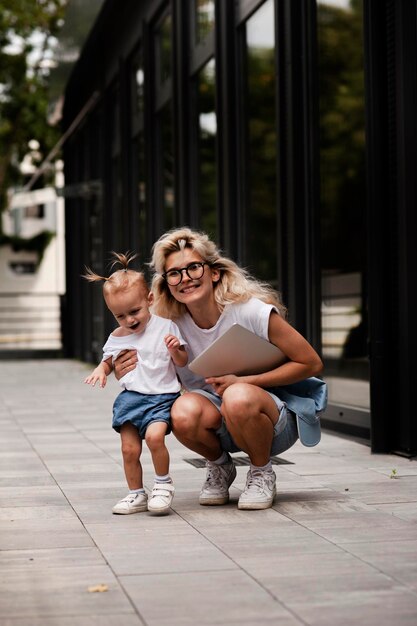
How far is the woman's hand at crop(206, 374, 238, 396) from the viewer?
564cm

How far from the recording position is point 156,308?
573 centimetres

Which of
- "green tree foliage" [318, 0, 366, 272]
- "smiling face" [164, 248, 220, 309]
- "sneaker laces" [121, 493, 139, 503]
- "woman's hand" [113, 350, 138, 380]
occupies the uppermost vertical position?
"green tree foliage" [318, 0, 366, 272]

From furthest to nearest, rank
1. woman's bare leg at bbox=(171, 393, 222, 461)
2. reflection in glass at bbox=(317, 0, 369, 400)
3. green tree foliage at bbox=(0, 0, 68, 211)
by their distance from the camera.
→ green tree foliage at bbox=(0, 0, 68, 211) < reflection in glass at bbox=(317, 0, 369, 400) < woman's bare leg at bbox=(171, 393, 222, 461)

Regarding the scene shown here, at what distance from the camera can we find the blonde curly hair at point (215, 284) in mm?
5672

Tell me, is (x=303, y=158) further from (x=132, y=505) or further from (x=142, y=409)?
(x=132, y=505)

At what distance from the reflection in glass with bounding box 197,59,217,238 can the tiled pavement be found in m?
5.26

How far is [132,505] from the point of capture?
564cm

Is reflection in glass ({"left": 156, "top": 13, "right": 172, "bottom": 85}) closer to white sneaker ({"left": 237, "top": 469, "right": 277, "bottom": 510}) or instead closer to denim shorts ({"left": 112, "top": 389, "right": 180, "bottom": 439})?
denim shorts ({"left": 112, "top": 389, "right": 180, "bottom": 439})

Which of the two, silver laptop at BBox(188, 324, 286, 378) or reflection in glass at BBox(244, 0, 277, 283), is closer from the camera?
silver laptop at BBox(188, 324, 286, 378)

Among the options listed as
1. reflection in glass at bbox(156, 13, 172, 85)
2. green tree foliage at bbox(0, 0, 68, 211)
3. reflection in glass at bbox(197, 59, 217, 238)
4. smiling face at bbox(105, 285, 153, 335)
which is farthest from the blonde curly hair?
green tree foliage at bbox(0, 0, 68, 211)

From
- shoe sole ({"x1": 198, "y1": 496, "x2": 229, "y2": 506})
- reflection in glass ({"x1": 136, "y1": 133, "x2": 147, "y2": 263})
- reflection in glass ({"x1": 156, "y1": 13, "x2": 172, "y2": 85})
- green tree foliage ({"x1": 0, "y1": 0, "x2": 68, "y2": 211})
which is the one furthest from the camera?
green tree foliage ({"x1": 0, "y1": 0, "x2": 68, "y2": 211})

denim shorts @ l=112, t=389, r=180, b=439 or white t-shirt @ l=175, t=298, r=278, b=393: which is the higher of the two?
white t-shirt @ l=175, t=298, r=278, b=393

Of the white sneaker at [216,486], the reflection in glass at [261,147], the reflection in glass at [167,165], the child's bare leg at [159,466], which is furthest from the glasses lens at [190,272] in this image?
the reflection in glass at [167,165]

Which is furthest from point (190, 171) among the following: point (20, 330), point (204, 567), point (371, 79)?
point (20, 330)
